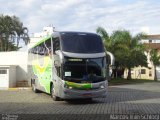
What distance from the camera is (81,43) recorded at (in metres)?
21.2

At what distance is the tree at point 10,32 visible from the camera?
7112 cm

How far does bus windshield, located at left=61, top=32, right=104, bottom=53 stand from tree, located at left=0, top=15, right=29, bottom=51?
165 feet

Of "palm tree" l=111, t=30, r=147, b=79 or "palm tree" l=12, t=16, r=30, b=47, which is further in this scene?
"palm tree" l=12, t=16, r=30, b=47

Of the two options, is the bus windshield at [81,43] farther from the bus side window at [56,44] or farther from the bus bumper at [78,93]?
the bus bumper at [78,93]

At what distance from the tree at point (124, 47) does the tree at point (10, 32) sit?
20254 mm

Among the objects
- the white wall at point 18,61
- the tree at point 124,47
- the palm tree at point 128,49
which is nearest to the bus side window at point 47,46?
the white wall at point 18,61

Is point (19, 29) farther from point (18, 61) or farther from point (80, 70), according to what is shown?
point (80, 70)

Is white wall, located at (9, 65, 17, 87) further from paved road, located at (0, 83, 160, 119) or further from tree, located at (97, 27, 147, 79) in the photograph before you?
paved road, located at (0, 83, 160, 119)

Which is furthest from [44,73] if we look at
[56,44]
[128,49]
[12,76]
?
[128,49]

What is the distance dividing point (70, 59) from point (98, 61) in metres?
1.48

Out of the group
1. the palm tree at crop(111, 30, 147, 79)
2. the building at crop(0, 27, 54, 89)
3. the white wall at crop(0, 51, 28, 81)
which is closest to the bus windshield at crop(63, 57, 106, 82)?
the building at crop(0, 27, 54, 89)

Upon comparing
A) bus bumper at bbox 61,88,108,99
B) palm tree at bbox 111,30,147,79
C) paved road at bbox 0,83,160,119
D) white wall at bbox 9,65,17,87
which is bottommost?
paved road at bbox 0,83,160,119

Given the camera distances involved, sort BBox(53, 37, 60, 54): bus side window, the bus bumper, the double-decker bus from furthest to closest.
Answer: BBox(53, 37, 60, 54): bus side window < the double-decker bus < the bus bumper

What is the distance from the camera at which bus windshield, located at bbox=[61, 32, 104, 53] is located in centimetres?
2098
